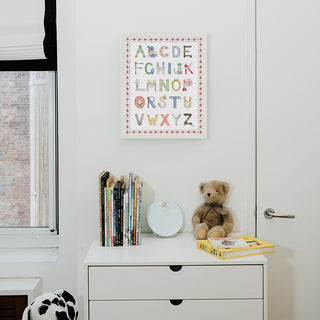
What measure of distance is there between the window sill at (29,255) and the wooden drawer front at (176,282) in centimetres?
62

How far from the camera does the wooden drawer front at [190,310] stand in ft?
4.62

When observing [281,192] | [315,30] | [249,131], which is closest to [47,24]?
[249,131]

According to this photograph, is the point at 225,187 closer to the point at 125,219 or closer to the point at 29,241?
the point at 125,219

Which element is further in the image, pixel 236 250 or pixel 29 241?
pixel 29 241

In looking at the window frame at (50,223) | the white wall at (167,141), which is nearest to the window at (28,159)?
the window frame at (50,223)

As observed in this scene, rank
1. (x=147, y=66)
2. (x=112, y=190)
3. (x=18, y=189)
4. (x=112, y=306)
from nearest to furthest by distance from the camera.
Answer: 1. (x=112, y=306)
2. (x=112, y=190)
3. (x=147, y=66)
4. (x=18, y=189)

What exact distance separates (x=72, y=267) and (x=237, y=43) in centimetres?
141

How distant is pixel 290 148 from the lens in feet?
5.85

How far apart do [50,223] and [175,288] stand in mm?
922

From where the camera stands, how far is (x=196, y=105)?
1.75 m

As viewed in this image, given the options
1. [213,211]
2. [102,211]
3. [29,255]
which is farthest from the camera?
[29,255]

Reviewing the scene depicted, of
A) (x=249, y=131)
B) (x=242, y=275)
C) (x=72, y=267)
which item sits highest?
(x=249, y=131)

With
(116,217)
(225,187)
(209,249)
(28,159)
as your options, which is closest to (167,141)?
(225,187)

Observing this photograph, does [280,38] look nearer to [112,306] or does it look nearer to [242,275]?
[242,275]
